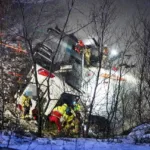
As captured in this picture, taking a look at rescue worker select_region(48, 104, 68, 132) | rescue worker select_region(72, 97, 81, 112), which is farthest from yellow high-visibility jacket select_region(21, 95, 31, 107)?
rescue worker select_region(72, 97, 81, 112)

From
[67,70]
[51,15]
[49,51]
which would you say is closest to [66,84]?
[67,70]

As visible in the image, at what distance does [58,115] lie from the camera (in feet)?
48.2

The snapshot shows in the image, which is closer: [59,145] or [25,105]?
[59,145]

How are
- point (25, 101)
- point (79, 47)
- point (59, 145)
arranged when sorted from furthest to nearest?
point (79, 47) < point (25, 101) < point (59, 145)

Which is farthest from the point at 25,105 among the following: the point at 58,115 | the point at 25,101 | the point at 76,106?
the point at 76,106

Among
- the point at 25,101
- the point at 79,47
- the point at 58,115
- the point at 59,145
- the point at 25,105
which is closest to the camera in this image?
the point at 59,145

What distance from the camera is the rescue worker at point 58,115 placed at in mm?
14491

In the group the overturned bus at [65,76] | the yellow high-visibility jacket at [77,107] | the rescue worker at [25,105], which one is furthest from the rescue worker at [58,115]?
the rescue worker at [25,105]

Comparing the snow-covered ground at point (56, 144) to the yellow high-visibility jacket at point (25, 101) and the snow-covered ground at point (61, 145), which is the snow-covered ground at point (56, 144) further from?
the yellow high-visibility jacket at point (25, 101)

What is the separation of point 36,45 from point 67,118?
5.99 meters

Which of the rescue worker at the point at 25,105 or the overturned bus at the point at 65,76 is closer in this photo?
the rescue worker at the point at 25,105

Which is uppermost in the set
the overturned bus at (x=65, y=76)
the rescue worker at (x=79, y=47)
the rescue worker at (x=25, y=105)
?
the rescue worker at (x=79, y=47)

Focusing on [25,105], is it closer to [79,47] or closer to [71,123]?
[71,123]

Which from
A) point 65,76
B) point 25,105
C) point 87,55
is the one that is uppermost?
point 87,55
